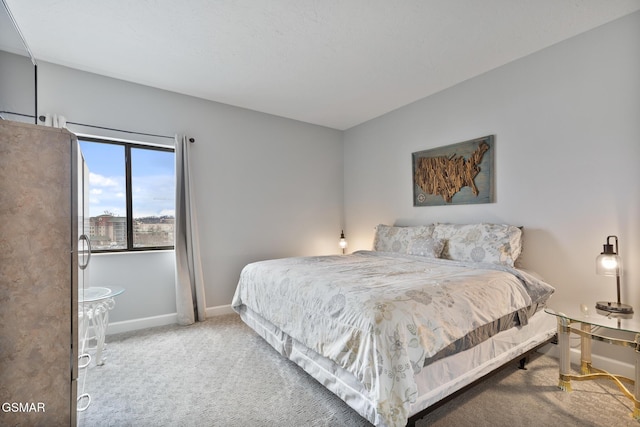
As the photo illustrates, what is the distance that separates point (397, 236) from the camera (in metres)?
3.49

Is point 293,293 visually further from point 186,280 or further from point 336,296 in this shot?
point 186,280

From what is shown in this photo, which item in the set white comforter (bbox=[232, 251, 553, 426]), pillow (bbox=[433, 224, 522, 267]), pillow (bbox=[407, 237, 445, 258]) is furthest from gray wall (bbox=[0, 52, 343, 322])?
pillow (bbox=[433, 224, 522, 267])

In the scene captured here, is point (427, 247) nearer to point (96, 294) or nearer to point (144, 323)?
point (96, 294)

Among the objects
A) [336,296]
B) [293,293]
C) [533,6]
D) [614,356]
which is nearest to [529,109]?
[533,6]

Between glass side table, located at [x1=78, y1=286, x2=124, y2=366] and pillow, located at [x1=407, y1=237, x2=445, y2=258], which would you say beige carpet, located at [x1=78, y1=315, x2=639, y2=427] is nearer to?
glass side table, located at [x1=78, y1=286, x2=124, y2=366]

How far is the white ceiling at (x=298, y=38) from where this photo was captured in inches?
81.0

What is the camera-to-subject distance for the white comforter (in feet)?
4.60

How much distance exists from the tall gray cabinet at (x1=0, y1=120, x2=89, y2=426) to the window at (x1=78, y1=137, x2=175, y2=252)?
2245 mm

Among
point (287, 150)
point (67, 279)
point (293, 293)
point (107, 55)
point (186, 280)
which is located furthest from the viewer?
point (287, 150)

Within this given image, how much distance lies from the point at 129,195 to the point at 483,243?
11.9 feet

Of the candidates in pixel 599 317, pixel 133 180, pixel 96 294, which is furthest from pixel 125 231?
pixel 599 317

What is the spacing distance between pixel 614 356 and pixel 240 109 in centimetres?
436

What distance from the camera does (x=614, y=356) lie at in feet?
7.17

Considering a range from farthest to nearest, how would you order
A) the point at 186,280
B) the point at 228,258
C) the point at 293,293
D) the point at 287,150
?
the point at 287,150 < the point at 228,258 < the point at 186,280 < the point at 293,293
